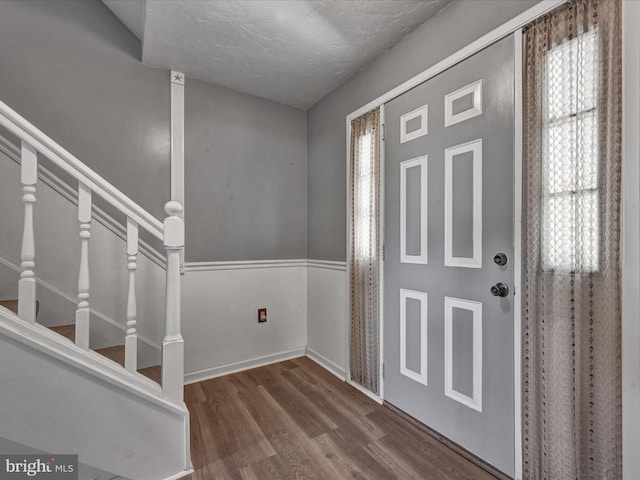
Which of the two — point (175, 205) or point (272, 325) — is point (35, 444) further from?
point (272, 325)

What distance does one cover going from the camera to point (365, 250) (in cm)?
210

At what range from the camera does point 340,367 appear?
7.70ft

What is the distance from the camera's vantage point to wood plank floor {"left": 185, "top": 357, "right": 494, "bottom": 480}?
1371 millimetres

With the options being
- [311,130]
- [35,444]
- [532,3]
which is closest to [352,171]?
[311,130]

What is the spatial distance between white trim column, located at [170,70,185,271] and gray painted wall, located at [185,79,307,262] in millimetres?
48

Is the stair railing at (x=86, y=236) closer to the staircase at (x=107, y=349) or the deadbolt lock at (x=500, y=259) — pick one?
the staircase at (x=107, y=349)

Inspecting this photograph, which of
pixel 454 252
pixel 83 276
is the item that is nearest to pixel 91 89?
pixel 83 276

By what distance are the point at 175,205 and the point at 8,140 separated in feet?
4.56

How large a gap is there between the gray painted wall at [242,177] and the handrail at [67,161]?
1.02 m

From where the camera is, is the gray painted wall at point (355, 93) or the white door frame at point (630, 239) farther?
the gray painted wall at point (355, 93)

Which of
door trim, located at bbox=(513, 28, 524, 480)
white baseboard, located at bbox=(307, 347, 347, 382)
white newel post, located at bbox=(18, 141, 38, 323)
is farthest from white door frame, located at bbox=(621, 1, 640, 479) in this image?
white newel post, located at bbox=(18, 141, 38, 323)

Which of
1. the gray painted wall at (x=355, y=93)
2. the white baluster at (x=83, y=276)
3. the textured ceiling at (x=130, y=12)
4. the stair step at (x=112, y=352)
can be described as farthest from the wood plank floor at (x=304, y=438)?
the textured ceiling at (x=130, y=12)

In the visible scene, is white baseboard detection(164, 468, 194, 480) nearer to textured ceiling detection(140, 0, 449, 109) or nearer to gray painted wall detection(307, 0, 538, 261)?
gray painted wall detection(307, 0, 538, 261)

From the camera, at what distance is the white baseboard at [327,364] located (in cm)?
233
